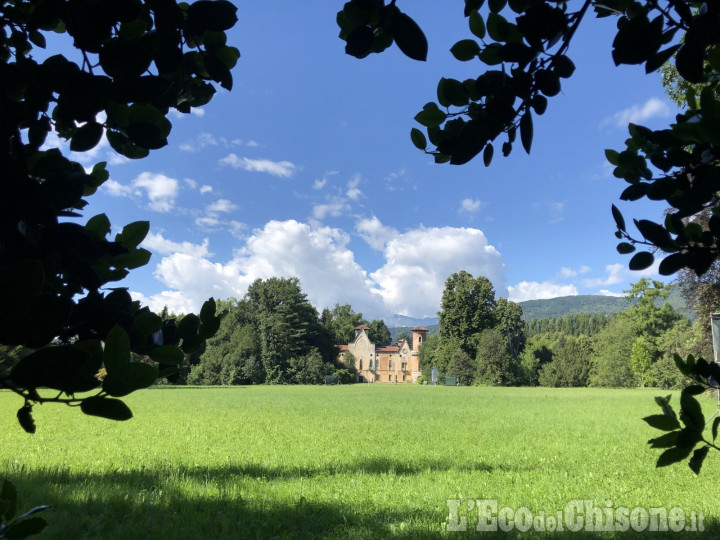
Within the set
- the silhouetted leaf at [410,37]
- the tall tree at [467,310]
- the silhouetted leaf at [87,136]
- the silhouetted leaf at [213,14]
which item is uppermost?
the tall tree at [467,310]

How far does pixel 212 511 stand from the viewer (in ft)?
16.0

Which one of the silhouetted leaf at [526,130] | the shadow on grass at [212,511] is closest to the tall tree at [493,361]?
the shadow on grass at [212,511]

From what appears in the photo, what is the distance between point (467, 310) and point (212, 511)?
56688mm

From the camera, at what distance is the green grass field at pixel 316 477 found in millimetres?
4562

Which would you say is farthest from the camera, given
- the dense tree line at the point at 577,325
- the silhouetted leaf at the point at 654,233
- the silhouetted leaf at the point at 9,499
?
the dense tree line at the point at 577,325

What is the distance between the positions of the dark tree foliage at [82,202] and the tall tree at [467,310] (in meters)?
59.5

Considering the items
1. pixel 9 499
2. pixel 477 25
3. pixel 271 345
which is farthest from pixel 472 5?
pixel 271 345

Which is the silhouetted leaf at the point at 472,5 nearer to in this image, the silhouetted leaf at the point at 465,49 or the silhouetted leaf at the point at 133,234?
the silhouetted leaf at the point at 465,49

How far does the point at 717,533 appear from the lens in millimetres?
4410

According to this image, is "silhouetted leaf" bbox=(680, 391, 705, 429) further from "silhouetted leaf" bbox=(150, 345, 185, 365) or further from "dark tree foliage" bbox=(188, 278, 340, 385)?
"dark tree foliage" bbox=(188, 278, 340, 385)

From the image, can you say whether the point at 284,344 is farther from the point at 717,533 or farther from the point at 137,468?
the point at 717,533

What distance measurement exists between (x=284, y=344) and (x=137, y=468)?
52.5 metres

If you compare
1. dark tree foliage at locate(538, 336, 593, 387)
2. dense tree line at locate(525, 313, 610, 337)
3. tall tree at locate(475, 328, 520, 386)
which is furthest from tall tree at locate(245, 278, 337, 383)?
dense tree line at locate(525, 313, 610, 337)

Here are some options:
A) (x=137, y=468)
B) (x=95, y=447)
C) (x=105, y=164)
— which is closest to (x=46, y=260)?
(x=105, y=164)
